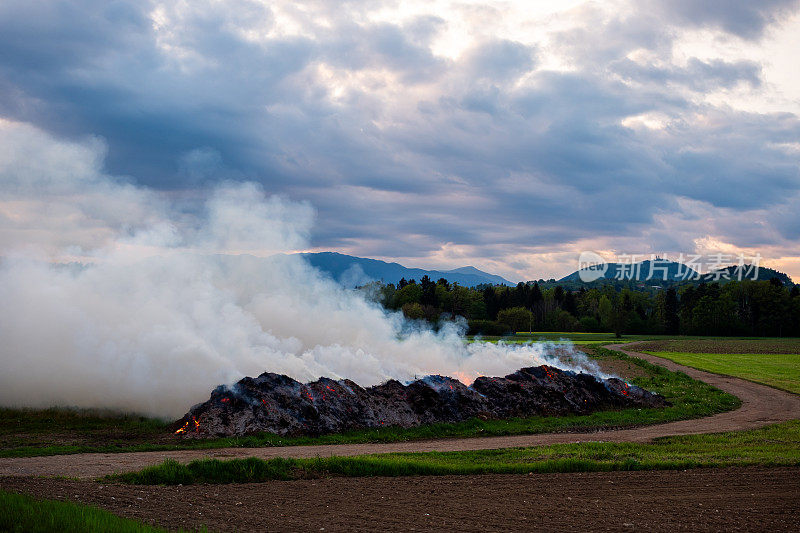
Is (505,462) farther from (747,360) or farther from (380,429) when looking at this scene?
(747,360)

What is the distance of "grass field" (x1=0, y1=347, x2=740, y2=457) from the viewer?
2214cm

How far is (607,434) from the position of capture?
2709cm

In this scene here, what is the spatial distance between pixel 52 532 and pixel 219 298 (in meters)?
30.8

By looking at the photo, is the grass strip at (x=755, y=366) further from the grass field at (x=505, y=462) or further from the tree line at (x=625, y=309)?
the tree line at (x=625, y=309)

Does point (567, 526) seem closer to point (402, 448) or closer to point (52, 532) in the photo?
point (52, 532)

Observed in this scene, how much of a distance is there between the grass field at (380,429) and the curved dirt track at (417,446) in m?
0.83

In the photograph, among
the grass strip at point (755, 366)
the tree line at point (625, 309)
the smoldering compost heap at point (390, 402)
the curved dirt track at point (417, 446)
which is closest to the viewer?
the curved dirt track at point (417, 446)

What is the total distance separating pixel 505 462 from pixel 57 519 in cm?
1383

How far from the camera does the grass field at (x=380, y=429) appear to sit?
72.6 feet

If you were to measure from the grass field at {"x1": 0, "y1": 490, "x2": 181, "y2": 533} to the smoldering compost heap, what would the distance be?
13349mm

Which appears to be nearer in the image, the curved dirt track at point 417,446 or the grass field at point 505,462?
the grass field at point 505,462

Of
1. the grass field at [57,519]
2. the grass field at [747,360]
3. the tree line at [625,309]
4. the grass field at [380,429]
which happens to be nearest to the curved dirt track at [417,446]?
the grass field at [380,429]

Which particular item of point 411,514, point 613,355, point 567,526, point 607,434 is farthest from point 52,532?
point 613,355

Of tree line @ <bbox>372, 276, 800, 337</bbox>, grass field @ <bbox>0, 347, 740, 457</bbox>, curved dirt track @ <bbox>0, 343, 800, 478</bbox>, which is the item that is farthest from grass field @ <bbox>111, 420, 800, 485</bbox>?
tree line @ <bbox>372, 276, 800, 337</bbox>
